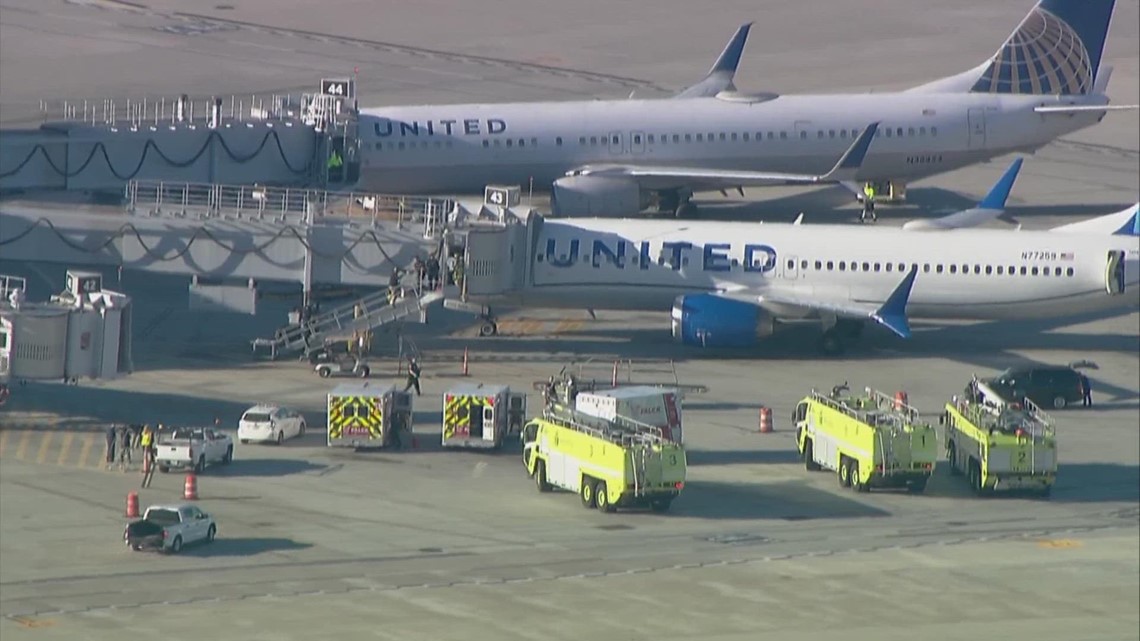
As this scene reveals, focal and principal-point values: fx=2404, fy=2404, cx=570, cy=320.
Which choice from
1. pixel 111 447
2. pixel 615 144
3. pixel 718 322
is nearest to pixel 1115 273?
pixel 718 322

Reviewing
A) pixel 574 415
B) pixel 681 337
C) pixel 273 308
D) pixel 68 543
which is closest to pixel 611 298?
pixel 681 337

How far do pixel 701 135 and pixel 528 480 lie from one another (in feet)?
111

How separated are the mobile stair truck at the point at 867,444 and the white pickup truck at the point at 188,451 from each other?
14345mm

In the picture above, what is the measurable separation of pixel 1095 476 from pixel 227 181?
98.1 feet

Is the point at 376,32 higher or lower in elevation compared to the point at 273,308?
higher

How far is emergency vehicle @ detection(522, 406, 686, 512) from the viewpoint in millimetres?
53312

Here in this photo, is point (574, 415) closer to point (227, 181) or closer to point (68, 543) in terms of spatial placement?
point (68, 543)

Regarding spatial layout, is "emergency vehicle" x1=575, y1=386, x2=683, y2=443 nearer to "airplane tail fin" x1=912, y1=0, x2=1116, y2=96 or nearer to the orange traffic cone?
the orange traffic cone

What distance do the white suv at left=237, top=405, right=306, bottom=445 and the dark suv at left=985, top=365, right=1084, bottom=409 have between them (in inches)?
772

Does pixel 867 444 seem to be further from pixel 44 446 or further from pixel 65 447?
pixel 44 446

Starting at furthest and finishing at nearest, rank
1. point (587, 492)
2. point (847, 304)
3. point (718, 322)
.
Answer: point (847, 304)
point (718, 322)
point (587, 492)

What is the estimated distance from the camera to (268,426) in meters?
59.2

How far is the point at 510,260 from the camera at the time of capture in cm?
7144

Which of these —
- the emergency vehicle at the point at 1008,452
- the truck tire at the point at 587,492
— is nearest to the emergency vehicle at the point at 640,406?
the truck tire at the point at 587,492
